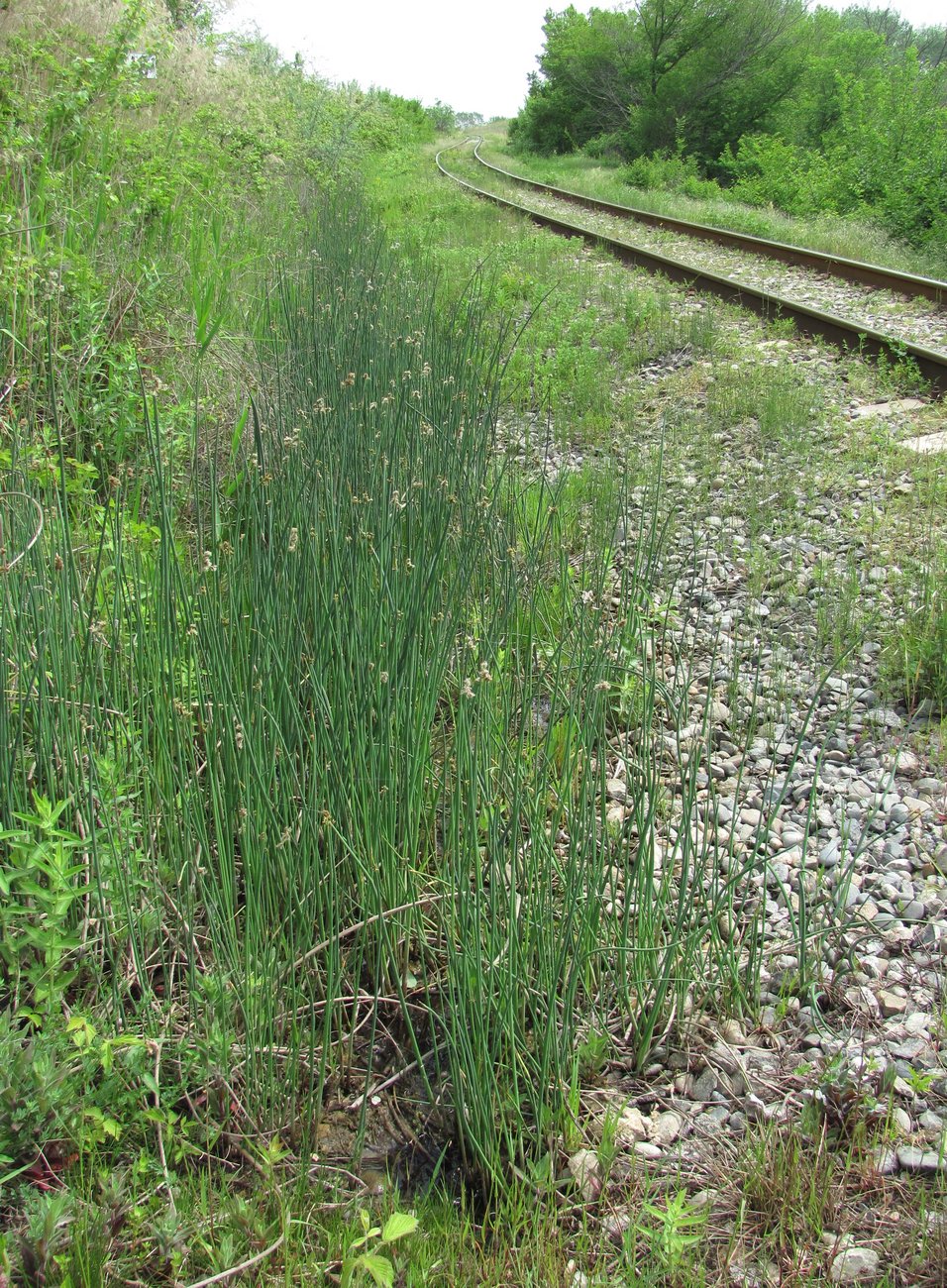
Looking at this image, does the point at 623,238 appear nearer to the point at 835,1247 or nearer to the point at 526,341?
the point at 526,341

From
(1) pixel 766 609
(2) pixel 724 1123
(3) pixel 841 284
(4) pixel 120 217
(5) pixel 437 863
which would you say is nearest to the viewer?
(2) pixel 724 1123

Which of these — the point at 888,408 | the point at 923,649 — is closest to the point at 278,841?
the point at 923,649

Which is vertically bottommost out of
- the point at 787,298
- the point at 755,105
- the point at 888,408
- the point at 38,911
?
the point at 38,911

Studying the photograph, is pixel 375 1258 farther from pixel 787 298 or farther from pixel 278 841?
pixel 787 298

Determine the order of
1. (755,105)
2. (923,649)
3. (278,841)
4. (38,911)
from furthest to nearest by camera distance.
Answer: (755,105) < (923,649) < (278,841) < (38,911)

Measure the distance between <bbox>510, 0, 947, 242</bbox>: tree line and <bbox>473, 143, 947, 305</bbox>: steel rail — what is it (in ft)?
5.40

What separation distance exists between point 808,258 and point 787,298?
1.64 m

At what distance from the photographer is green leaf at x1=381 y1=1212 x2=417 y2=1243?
1.06m

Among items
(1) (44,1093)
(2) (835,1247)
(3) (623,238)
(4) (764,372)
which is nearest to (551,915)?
(2) (835,1247)

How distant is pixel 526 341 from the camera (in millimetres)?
4969

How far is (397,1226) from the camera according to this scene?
1073 millimetres

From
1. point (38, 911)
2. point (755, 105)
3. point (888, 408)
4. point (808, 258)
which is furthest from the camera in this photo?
point (755, 105)

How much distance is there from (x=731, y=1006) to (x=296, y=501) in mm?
1322

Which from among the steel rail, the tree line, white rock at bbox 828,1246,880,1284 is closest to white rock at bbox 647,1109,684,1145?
white rock at bbox 828,1246,880,1284
